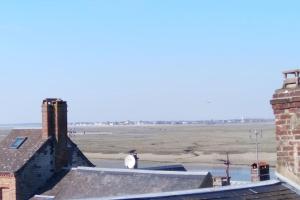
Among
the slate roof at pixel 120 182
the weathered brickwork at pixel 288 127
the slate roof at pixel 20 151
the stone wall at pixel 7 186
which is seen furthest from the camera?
the slate roof at pixel 20 151

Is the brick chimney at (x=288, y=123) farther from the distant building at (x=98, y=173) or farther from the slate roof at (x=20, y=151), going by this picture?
the slate roof at (x=20, y=151)

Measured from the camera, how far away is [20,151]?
28.3m

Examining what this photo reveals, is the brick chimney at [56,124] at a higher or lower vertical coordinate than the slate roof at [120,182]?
higher

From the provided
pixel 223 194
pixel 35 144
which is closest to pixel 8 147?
pixel 35 144

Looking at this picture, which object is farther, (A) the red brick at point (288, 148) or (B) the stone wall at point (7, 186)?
(B) the stone wall at point (7, 186)

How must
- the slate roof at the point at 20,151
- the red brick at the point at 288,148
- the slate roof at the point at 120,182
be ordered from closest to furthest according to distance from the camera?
1. the red brick at the point at 288,148
2. the slate roof at the point at 120,182
3. the slate roof at the point at 20,151

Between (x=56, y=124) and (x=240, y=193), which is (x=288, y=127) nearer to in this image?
(x=240, y=193)

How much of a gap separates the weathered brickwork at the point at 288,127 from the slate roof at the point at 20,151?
17.4 meters

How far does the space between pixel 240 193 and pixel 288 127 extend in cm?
158

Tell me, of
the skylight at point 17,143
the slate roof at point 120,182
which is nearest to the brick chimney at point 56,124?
the skylight at point 17,143

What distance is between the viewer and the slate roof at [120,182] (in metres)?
21.7

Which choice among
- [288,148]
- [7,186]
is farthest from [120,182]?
[288,148]

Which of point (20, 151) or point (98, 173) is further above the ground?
point (20, 151)

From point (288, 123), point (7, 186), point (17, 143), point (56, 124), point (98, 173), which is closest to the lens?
point (288, 123)
